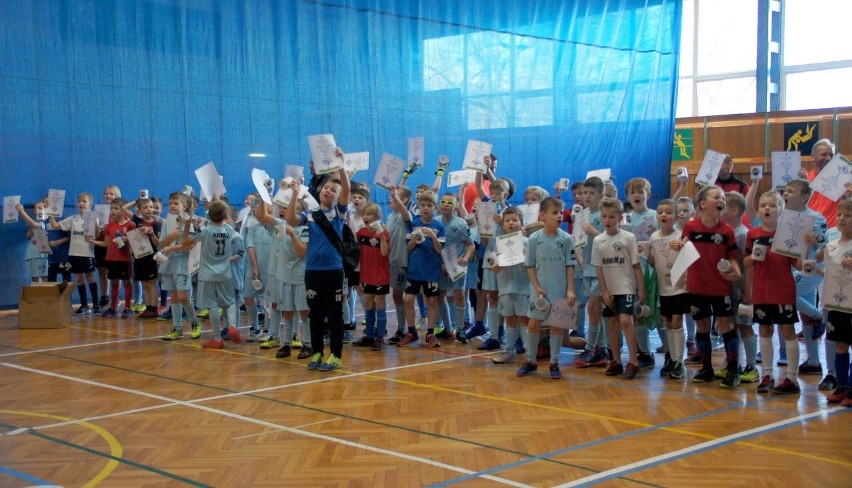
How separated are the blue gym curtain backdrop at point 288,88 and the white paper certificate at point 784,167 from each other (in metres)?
6.52

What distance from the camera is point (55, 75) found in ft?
37.9

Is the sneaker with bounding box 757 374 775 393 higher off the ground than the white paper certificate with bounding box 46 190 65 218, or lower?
lower

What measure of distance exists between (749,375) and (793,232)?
134cm

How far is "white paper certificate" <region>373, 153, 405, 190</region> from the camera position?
29.0 ft

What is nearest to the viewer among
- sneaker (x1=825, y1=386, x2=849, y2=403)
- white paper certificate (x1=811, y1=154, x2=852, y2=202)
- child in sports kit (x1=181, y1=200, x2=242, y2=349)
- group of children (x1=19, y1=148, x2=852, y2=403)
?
sneaker (x1=825, y1=386, x2=849, y2=403)

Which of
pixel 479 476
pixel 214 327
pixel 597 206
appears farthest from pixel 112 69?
pixel 479 476

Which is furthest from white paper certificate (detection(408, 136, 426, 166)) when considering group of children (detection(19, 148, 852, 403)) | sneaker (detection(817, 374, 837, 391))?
sneaker (detection(817, 374, 837, 391))

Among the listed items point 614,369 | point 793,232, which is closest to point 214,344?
point 614,369

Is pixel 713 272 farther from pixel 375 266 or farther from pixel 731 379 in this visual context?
pixel 375 266

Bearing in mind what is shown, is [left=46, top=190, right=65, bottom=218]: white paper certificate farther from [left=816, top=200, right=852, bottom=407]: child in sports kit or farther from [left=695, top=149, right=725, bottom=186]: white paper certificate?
[left=816, top=200, right=852, bottom=407]: child in sports kit

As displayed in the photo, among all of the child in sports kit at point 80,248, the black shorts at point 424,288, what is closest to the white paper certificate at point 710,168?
the black shorts at point 424,288

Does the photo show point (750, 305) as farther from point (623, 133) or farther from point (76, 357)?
point (623, 133)

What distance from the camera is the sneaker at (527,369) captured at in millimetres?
7117

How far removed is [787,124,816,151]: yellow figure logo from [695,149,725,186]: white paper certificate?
8.87 m
